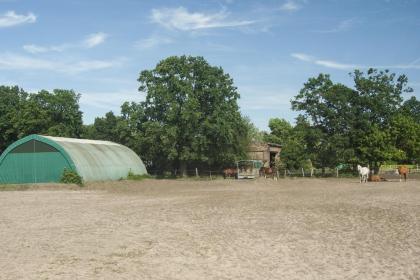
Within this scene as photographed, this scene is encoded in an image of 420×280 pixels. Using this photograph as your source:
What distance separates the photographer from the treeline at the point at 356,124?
54.2 m

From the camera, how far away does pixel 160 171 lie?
68.4 metres

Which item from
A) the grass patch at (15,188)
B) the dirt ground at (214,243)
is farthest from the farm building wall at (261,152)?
the dirt ground at (214,243)

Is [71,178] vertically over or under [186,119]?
under

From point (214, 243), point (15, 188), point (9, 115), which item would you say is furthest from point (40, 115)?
point (214, 243)

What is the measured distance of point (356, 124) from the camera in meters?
55.2

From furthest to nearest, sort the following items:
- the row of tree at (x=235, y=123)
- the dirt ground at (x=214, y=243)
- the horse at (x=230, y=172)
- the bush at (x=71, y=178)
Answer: the horse at (x=230, y=172)
the row of tree at (x=235, y=123)
the bush at (x=71, y=178)
the dirt ground at (x=214, y=243)

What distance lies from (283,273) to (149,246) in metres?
4.15

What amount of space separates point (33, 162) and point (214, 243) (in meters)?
37.0

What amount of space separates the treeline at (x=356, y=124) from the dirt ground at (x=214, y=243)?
3414 centimetres

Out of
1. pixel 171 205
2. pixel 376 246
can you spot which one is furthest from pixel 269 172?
pixel 376 246

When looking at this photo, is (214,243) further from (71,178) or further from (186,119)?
(186,119)

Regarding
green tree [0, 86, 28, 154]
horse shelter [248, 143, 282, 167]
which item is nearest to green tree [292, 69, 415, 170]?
horse shelter [248, 143, 282, 167]

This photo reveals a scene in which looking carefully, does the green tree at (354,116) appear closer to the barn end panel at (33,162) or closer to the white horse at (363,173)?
the white horse at (363,173)

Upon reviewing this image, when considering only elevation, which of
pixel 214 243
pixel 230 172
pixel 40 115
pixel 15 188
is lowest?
pixel 214 243
